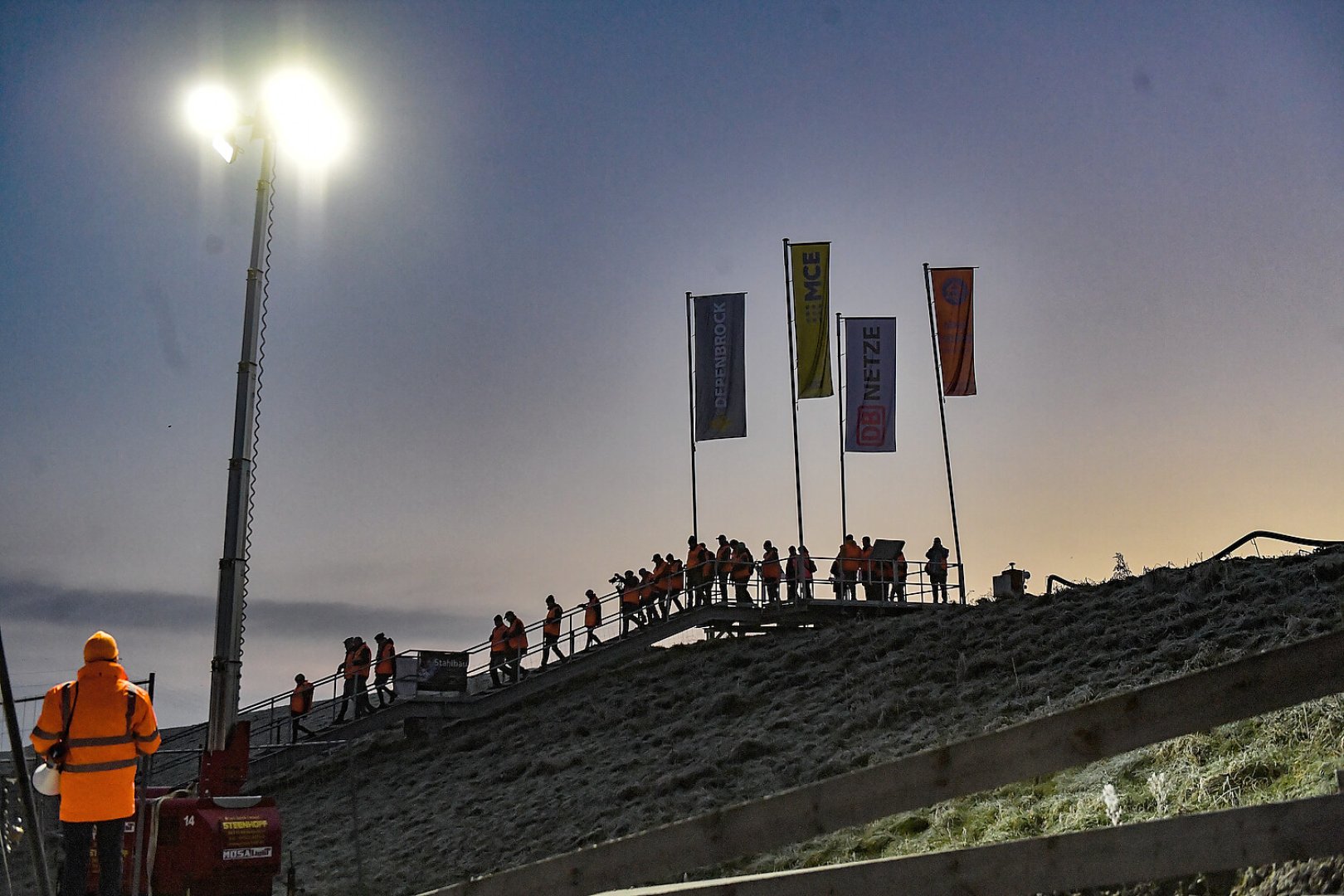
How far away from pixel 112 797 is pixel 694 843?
4.75 meters

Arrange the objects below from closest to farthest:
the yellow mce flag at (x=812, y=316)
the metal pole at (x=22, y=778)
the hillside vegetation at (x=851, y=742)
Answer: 1. the metal pole at (x=22, y=778)
2. the hillside vegetation at (x=851, y=742)
3. the yellow mce flag at (x=812, y=316)

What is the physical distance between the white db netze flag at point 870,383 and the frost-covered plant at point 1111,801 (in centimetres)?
2058

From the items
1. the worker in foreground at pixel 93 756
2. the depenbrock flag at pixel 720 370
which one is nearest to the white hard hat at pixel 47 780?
the worker in foreground at pixel 93 756

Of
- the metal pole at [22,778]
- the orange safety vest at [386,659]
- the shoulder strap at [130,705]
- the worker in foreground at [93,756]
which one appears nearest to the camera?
the metal pole at [22,778]

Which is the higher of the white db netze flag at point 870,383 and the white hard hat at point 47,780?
the white db netze flag at point 870,383

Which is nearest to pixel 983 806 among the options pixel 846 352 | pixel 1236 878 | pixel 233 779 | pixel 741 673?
pixel 1236 878

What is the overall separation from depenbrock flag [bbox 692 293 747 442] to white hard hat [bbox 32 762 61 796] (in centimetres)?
2328

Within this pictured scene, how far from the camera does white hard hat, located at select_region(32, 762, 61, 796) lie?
23.7ft

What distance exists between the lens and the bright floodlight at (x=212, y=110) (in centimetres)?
1274

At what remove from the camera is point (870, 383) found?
30031mm

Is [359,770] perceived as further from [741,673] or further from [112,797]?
[112,797]

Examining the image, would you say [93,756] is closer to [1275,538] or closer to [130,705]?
[130,705]

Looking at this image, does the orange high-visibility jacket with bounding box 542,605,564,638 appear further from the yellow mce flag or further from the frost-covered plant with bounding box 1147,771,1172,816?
the frost-covered plant with bounding box 1147,771,1172,816

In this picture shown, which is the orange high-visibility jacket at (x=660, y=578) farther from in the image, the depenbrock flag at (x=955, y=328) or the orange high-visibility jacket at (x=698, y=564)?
the depenbrock flag at (x=955, y=328)
